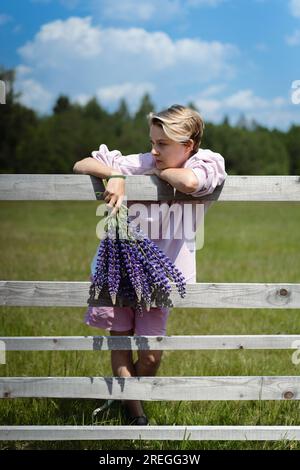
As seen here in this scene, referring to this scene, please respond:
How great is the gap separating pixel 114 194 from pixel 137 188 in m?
0.16

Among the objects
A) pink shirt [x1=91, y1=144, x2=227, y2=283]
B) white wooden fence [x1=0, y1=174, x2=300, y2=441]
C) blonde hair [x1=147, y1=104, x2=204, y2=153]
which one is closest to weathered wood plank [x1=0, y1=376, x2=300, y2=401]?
white wooden fence [x1=0, y1=174, x2=300, y2=441]

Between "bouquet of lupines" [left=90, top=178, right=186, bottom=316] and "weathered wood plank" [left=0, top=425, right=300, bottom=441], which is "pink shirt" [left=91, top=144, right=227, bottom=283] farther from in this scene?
"weathered wood plank" [left=0, top=425, right=300, bottom=441]

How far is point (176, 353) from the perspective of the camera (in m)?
5.52

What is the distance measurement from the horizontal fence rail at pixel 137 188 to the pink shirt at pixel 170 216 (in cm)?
14

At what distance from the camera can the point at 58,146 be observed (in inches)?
2248

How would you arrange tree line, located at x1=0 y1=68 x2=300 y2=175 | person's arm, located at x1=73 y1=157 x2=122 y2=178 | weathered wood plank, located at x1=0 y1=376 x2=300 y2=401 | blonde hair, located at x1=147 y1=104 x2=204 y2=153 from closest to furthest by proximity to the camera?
1. person's arm, located at x1=73 y1=157 x2=122 y2=178
2. blonde hair, located at x1=147 y1=104 x2=204 y2=153
3. weathered wood plank, located at x1=0 y1=376 x2=300 y2=401
4. tree line, located at x1=0 y1=68 x2=300 y2=175

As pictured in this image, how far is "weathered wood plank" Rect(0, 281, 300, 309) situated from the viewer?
3.26 metres

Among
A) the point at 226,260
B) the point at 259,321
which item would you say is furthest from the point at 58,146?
the point at 259,321

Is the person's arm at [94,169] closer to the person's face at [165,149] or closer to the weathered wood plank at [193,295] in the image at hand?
the person's face at [165,149]

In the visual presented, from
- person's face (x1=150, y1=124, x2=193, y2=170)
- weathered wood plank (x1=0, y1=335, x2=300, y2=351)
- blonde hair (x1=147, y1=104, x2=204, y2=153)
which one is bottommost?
weathered wood plank (x1=0, y1=335, x2=300, y2=351)

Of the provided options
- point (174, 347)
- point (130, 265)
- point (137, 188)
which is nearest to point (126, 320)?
point (174, 347)

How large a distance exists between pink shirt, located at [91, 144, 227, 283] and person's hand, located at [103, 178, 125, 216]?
0.29m

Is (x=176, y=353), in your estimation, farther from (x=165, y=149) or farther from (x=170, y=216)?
(x=165, y=149)
